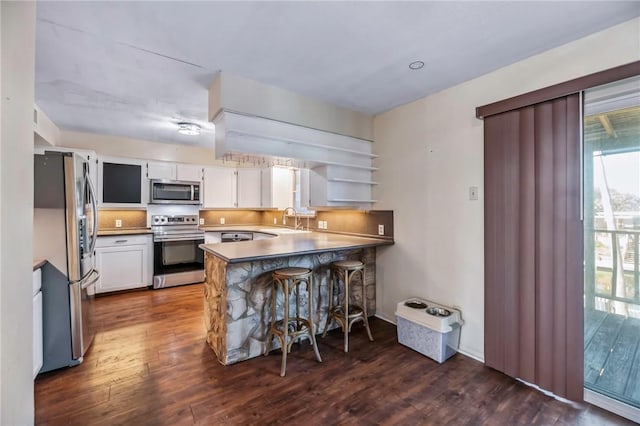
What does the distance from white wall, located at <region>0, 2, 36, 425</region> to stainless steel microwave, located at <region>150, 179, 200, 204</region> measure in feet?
12.1

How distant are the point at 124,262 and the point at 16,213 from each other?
3752mm

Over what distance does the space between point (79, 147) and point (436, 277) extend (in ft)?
17.1

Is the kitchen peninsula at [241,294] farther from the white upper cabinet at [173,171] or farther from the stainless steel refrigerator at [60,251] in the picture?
the white upper cabinet at [173,171]

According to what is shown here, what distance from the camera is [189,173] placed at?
489 cm

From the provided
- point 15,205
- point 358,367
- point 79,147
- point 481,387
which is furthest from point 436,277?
point 79,147

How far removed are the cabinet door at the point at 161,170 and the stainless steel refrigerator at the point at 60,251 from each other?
2.31 meters

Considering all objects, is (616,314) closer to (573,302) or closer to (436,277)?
(573,302)

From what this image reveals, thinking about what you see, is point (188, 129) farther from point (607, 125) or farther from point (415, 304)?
point (607, 125)

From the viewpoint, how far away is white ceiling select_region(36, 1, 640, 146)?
1.63m

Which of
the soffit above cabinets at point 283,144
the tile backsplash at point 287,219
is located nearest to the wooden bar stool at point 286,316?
the soffit above cabinets at point 283,144

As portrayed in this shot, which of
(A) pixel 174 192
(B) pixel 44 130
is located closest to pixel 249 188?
(A) pixel 174 192

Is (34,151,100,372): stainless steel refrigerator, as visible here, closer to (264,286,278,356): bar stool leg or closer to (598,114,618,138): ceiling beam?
(264,286,278,356): bar stool leg

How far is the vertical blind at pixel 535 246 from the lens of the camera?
6.29 feet

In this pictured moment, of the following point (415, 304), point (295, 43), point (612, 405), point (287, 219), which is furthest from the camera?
point (287, 219)
